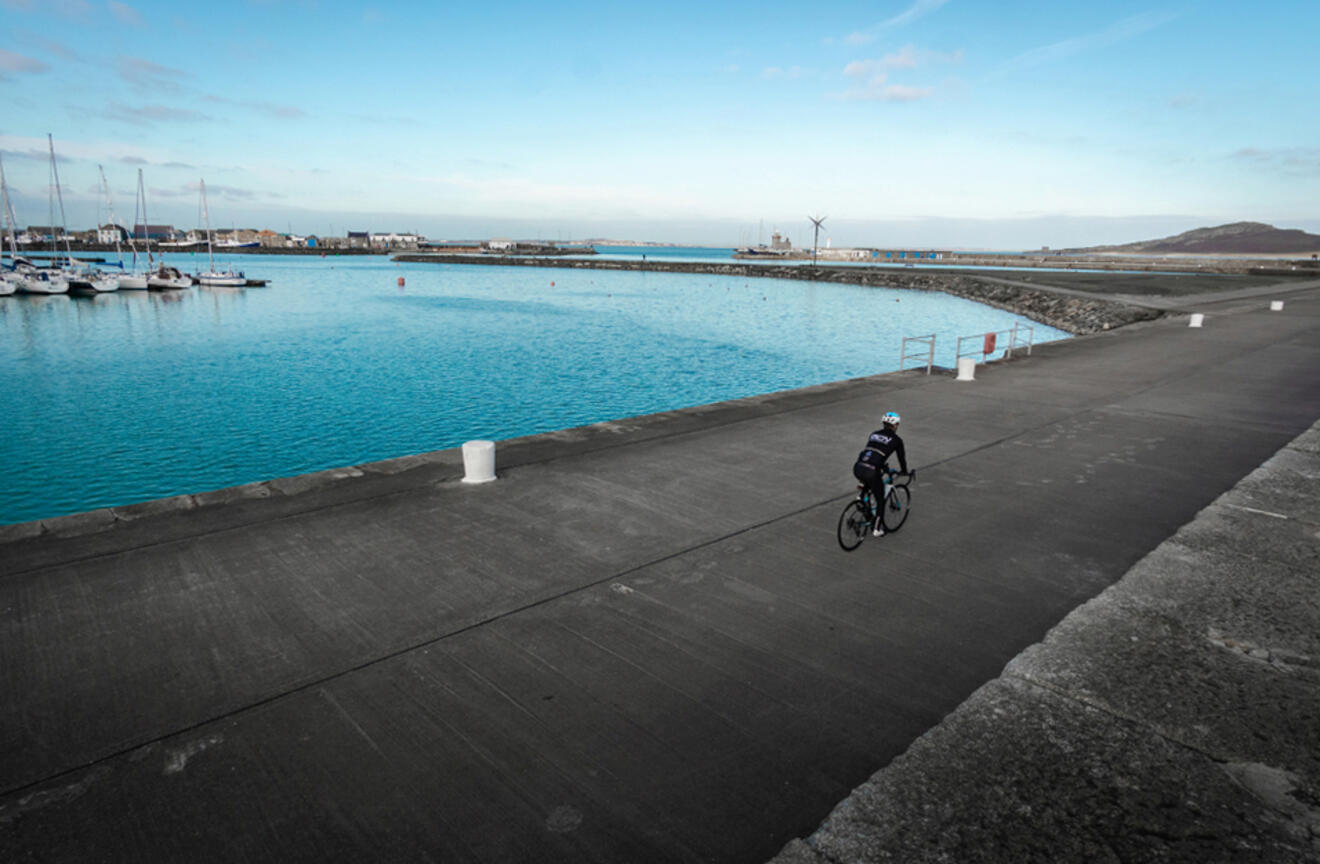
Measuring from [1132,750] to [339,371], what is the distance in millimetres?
35989

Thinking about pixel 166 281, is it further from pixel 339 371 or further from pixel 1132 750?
pixel 1132 750

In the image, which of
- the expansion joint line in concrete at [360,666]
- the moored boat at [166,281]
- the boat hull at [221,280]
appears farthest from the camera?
the boat hull at [221,280]

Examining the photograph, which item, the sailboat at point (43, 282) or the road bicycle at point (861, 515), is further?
the sailboat at point (43, 282)

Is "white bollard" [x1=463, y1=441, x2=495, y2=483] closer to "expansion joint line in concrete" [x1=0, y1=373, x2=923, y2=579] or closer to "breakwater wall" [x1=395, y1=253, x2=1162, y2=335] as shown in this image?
"expansion joint line in concrete" [x1=0, y1=373, x2=923, y2=579]

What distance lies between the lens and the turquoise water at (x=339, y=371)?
20891 mm

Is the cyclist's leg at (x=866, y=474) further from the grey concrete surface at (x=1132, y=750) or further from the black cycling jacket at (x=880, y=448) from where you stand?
the grey concrete surface at (x=1132, y=750)

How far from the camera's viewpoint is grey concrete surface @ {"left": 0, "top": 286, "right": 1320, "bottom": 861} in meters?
4.45

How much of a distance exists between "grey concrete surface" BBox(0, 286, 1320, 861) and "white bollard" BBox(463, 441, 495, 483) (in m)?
0.39

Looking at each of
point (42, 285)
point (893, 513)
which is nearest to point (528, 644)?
point (893, 513)

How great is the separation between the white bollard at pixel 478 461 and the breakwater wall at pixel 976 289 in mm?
44867

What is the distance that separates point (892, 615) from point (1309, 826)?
10.8ft

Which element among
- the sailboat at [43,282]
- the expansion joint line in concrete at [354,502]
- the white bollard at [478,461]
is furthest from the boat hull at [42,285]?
the white bollard at [478,461]

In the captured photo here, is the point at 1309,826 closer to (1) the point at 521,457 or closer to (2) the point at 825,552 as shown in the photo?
(2) the point at 825,552

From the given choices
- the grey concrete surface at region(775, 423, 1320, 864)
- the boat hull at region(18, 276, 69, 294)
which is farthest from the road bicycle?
the boat hull at region(18, 276, 69, 294)
